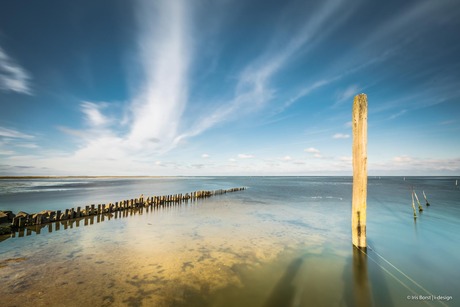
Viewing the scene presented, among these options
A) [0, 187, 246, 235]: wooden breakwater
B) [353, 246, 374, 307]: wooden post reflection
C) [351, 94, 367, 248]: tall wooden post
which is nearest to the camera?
[353, 246, 374, 307]: wooden post reflection

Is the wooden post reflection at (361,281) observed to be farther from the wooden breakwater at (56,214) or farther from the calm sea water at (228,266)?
the wooden breakwater at (56,214)

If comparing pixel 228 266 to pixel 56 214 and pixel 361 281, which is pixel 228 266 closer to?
pixel 361 281

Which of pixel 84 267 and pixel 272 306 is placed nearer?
pixel 272 306

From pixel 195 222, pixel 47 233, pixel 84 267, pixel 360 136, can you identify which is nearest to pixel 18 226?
pixel 47 233

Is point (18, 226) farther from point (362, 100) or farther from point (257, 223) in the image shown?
point (362, 100)

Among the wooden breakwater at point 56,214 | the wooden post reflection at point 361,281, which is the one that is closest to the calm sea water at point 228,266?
the wooden post reflection at point 361,281

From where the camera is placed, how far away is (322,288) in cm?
650

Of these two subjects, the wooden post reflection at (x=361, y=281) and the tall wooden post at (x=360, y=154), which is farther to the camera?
the tall wooden post at (x=360, y=154)

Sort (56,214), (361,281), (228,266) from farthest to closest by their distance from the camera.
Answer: (56,214), (228,266), (361,281)

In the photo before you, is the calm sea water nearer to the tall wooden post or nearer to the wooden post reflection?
the wooden post reflection

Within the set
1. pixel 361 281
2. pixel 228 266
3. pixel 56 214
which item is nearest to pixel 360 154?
pixel 361 281

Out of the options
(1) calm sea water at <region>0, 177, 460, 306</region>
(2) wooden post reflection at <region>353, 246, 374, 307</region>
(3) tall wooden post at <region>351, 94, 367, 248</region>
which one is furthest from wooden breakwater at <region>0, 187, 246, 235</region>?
(3) tall wooden post at <region>351, 94, 367, 248</region>

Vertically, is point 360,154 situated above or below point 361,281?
above

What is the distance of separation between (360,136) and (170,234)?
10.7m
